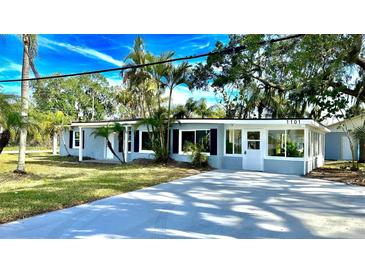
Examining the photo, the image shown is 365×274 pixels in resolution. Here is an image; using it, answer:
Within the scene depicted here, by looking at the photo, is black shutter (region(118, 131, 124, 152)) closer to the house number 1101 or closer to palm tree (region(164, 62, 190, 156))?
palm tree (region(164, 62, 190, 156))

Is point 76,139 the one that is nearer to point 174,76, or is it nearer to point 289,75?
point 174,76

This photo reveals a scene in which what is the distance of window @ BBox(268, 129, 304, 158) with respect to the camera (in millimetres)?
12133

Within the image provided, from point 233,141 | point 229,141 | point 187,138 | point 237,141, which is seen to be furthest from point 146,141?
point 237,141

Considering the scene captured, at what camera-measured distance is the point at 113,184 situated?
855 cm

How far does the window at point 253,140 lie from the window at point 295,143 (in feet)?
4.11

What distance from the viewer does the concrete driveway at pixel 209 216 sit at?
14.1 ft

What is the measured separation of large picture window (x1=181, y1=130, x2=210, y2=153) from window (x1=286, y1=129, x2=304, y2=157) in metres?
3.53

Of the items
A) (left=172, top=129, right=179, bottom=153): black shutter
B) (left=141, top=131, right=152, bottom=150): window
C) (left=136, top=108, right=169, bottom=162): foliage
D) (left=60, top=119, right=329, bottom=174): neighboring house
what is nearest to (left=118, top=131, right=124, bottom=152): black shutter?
(left=60, top=119, right=329, bottom=174): neighboring house

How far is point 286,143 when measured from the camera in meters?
12.4

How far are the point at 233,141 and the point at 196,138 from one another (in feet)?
5.82

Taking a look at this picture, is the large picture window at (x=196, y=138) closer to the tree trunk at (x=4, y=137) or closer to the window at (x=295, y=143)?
the window at (x=295, y=143)

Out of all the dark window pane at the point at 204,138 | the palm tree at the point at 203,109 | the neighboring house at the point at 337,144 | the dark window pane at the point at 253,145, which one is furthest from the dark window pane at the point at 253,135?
the neighboring house at the point at 337,144
